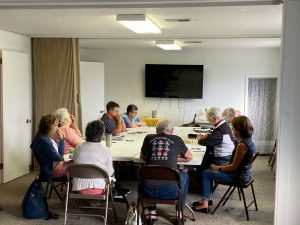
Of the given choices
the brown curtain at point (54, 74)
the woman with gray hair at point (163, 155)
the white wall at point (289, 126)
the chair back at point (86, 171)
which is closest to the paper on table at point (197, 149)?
the woman with gray hair at point (163, 155)

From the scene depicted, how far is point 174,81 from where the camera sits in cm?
924

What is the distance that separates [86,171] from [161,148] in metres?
0.76

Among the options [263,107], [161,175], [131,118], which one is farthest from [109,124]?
[263,107]

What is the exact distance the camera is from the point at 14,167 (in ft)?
20.6

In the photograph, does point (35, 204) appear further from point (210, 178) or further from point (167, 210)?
point (210, 178)

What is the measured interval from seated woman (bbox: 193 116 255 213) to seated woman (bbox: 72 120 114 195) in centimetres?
125

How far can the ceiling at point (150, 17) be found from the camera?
3.38m

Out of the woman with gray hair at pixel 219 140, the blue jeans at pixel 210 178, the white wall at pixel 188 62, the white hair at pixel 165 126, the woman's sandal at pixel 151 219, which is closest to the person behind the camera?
the white hair at pixel 165 126

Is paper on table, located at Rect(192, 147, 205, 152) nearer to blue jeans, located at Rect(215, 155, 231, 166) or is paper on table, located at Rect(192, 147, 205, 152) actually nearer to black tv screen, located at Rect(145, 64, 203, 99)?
blue jeans, located at Rect(215, 155, 231, 166)

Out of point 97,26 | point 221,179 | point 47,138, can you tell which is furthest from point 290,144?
point 97,26

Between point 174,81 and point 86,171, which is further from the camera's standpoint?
point 174,81

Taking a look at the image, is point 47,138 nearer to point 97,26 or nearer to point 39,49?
point 97,26

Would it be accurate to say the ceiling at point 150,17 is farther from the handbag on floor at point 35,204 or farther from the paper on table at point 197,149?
the handbag on floor at point 35,204

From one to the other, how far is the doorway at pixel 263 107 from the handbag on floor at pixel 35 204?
572cm
